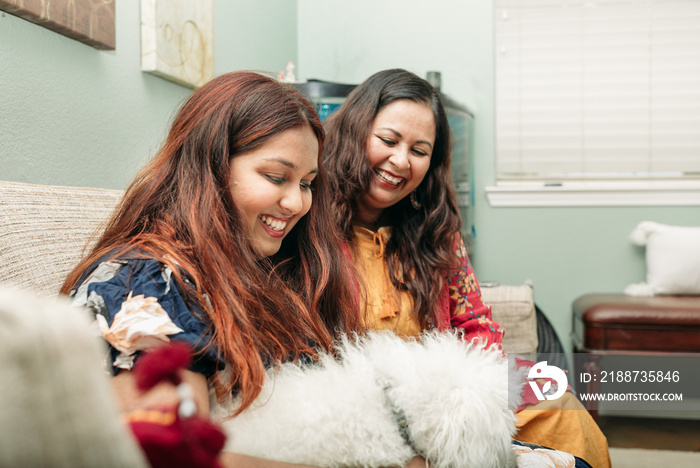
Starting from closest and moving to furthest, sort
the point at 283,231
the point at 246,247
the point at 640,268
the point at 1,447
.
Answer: the point at 1,447 → the point at 246,247 → the point at 283,231 → the point at 640,268

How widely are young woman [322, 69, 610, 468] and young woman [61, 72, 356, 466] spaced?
0.39 metres

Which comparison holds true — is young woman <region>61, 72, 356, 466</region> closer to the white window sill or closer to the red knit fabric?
the red knit fabric

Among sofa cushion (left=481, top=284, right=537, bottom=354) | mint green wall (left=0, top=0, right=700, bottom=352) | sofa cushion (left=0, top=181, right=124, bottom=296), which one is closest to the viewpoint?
sofa cushion (left=0, top=181, right=124, bottom=296)

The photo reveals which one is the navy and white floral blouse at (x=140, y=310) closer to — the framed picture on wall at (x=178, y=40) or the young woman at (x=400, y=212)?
the young woman at (x=400, y=212)

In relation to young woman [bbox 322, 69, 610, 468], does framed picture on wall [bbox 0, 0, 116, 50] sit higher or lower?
higher

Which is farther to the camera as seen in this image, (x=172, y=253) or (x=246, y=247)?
(x=246, y=247)

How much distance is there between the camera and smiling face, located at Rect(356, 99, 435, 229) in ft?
5.03

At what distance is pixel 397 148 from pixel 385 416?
3.18ft

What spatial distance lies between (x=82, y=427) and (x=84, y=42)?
59.1 inches

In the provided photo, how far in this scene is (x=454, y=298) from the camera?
1621mm

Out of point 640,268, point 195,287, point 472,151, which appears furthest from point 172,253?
point 640,268

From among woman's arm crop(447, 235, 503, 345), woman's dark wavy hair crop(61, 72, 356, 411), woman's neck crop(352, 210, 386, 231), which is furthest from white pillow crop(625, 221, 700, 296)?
woman's dark wavy hair crop(61, 72, 356, 411)

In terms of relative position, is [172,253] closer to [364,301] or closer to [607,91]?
[364,301]

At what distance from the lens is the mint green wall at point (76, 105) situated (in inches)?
50.1
